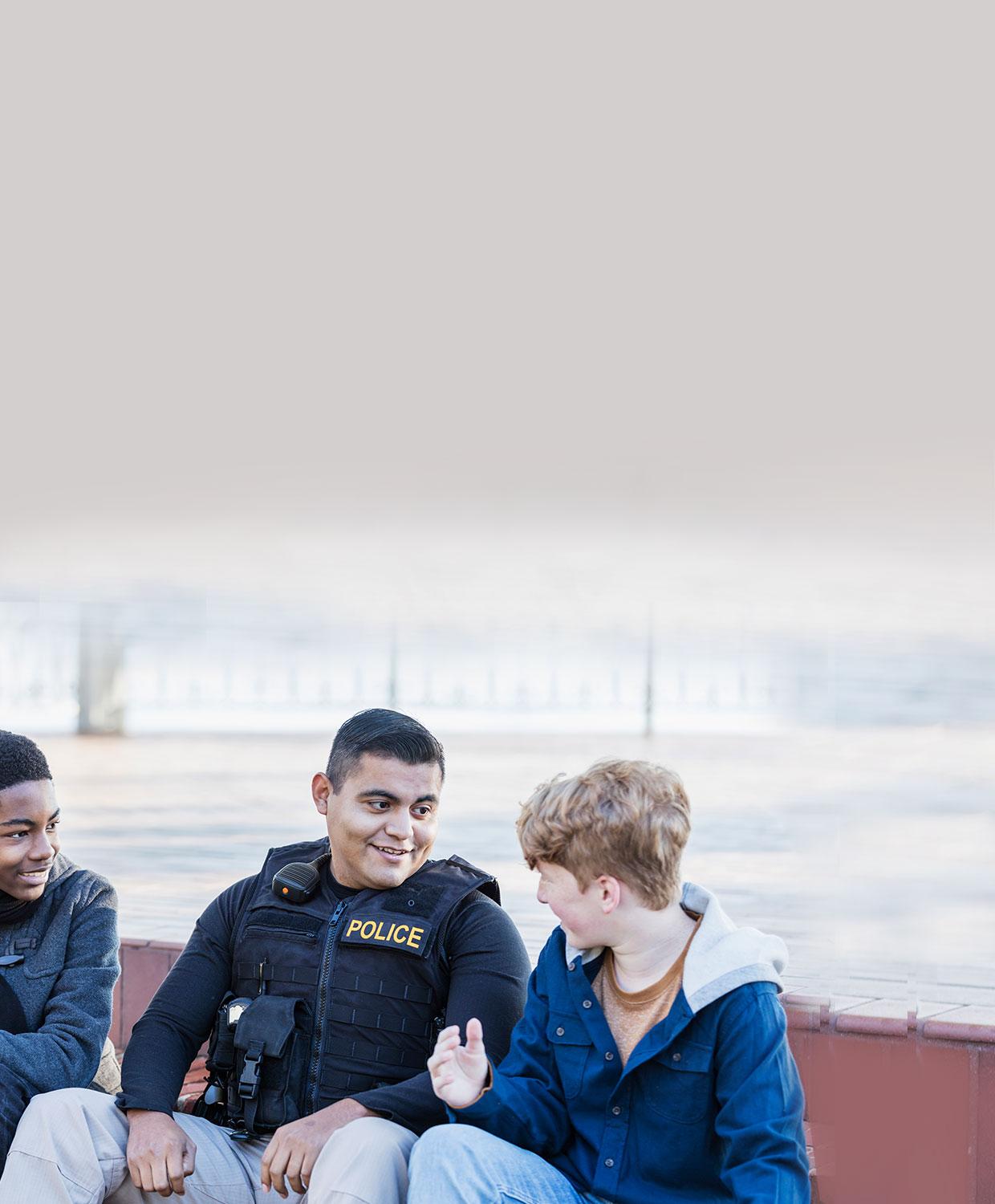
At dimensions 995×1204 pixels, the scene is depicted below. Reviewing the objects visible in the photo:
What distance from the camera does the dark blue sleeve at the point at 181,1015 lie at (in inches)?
103

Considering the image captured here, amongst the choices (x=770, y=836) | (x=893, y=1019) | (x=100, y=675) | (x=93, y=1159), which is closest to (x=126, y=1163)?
(x=93, y=1159)

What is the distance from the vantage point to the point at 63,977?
9.31ft

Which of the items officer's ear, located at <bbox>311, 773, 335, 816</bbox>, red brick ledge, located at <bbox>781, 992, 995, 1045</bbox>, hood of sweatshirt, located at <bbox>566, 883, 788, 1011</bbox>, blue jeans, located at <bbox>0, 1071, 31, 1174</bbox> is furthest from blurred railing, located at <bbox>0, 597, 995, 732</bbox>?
hood of sweatshirt, located at <bbox>566, 883, 788, 1011</bbox>

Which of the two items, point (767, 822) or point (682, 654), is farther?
point (682, 654)

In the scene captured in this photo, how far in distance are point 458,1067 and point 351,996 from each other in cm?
46

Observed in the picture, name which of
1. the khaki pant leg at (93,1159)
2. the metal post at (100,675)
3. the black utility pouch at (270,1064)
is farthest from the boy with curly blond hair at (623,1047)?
the metal post at (100,675)

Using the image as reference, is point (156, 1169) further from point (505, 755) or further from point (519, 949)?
point (505, 755)

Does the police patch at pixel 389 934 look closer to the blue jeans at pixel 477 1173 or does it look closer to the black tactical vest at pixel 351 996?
the black tactical vest at pixel 351 996

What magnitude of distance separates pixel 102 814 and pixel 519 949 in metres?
9.66

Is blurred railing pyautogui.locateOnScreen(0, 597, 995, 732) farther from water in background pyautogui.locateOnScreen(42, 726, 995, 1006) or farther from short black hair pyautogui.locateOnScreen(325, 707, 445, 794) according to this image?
short black hair pyautogui.locateOnScreen(325, 707, 445, 794)

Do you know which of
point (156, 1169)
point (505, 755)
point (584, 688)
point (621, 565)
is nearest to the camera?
point (156, 1169)

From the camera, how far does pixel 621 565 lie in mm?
28859

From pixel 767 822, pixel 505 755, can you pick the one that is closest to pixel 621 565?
pixel 505 755

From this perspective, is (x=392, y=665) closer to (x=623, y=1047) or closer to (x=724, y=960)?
(x=623, y=1047)
